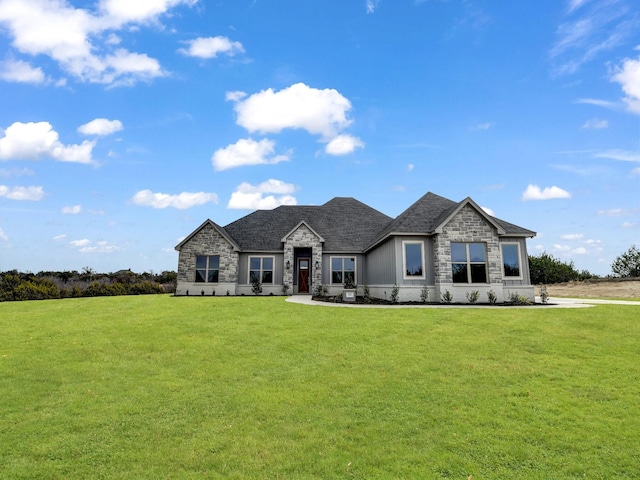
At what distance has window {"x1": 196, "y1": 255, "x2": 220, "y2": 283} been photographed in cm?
2709

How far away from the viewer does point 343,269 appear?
1118 inches

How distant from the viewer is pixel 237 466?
14.5 feet

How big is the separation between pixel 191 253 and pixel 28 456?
76.7ft

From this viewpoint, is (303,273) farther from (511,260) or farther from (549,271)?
(549,271)

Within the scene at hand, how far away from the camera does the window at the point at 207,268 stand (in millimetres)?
27094

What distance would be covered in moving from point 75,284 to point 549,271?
50.6m

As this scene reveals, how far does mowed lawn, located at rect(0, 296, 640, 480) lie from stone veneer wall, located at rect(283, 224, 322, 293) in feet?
51.1

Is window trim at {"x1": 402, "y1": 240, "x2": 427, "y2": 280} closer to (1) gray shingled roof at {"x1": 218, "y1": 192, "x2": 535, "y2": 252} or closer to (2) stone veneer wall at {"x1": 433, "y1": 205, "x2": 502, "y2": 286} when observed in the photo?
(2) stone veneer wall at {"x1": 433, "y1": 205, "x2": 502, "y2": 286}

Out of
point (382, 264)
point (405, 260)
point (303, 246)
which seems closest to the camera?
point (405, 260)

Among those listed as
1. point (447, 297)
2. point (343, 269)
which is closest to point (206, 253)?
point (343, 269)

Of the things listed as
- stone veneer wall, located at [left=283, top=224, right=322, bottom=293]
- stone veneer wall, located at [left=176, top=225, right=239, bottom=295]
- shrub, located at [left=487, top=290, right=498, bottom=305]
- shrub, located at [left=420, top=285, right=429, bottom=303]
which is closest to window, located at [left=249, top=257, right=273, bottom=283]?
stone veneer wall, located at [left=176, top=225, right=239, bottom=295]

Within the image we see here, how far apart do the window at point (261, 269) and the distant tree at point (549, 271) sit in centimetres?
3230

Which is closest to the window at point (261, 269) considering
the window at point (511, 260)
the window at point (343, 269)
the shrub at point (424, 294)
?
the window at point (343, 269)

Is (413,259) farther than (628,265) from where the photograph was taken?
No
